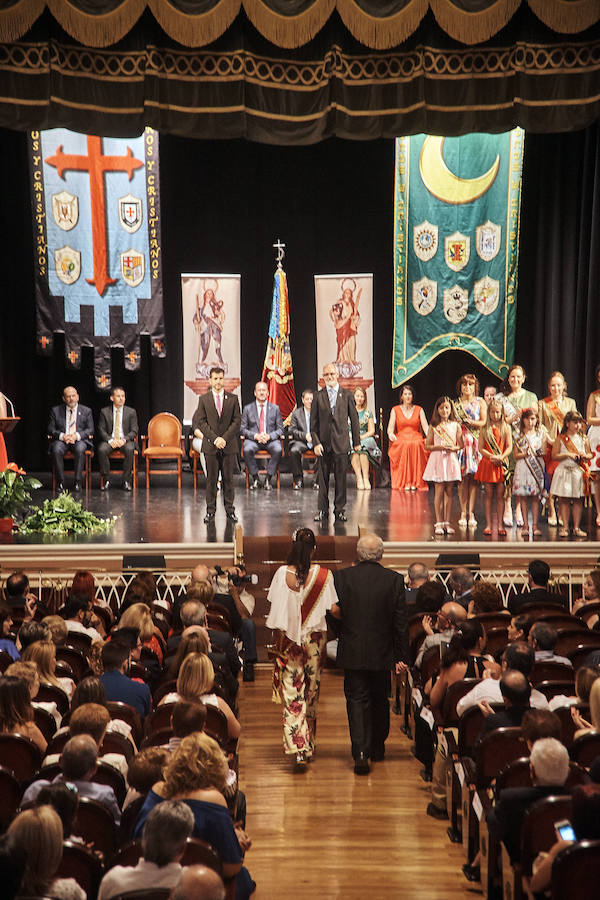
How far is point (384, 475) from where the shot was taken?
1236 centimetres

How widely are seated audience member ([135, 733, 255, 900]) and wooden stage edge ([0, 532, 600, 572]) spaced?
510 centimetres

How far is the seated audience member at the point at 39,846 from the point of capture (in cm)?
239

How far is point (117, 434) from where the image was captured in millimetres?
11883

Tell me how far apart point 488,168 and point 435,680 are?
27.6 feet

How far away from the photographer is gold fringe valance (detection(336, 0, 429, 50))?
30.7 feet

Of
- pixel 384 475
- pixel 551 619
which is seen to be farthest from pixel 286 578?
pixel 384 475

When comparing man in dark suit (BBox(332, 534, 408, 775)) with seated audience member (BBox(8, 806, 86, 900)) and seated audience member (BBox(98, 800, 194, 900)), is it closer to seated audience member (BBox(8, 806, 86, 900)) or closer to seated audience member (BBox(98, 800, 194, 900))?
seated audience member (BBox(98, 800, 194, 900))

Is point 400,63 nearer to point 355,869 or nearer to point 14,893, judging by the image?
point 355,869

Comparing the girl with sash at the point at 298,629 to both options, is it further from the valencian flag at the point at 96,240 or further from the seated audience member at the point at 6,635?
the valencian flag at the point at 96,240

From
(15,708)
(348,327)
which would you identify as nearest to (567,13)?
(348,327)

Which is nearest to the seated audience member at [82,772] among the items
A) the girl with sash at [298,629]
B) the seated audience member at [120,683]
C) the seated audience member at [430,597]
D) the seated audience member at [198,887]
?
the seated audience member at [198,887]

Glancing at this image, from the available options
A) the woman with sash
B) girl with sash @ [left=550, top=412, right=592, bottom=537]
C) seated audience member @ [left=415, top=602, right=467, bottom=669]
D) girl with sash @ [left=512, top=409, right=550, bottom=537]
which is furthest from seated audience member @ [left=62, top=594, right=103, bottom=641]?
the woman with sash

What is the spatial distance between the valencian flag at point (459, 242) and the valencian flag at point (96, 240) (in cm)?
291

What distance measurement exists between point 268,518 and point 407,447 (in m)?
2.84
